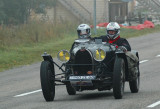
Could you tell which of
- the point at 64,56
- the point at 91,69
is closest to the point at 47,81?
the point at 64,56

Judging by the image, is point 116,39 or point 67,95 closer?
point 116,39

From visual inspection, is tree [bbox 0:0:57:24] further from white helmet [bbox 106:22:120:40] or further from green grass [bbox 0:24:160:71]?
white helmet [bbox 106:22:120:40]

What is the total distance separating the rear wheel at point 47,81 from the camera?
465 inches

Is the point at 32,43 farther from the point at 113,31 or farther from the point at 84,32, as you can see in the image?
the point at 113,31

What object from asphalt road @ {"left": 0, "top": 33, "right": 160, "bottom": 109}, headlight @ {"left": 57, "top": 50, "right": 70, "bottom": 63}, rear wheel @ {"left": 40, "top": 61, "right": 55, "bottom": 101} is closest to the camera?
asphalt road @ {"left": 0, "top": 33, "right": 160, "bottom": 109}

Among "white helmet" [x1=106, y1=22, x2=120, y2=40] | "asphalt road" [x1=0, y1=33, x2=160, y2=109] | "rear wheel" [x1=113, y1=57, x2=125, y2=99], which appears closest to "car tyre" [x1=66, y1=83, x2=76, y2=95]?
"asphalt road" [x1=0, y1=33, x2=160, y2=109]

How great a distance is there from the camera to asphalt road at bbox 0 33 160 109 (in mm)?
10977

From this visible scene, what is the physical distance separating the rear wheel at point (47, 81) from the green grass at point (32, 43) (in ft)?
30.4

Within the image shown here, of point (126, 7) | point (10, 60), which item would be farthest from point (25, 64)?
point (126, 7)

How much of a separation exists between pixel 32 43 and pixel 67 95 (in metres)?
16.8

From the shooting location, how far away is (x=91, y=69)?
12.0 m

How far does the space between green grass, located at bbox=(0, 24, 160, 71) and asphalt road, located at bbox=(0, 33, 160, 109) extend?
201 centimetres

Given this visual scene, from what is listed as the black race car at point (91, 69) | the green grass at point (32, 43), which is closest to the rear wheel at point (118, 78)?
the black race car at point (91, 69)

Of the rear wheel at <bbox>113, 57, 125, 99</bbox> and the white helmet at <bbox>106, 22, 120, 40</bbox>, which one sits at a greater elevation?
the white helmet at <bbox>106, 22, 120, 40</bbox>
